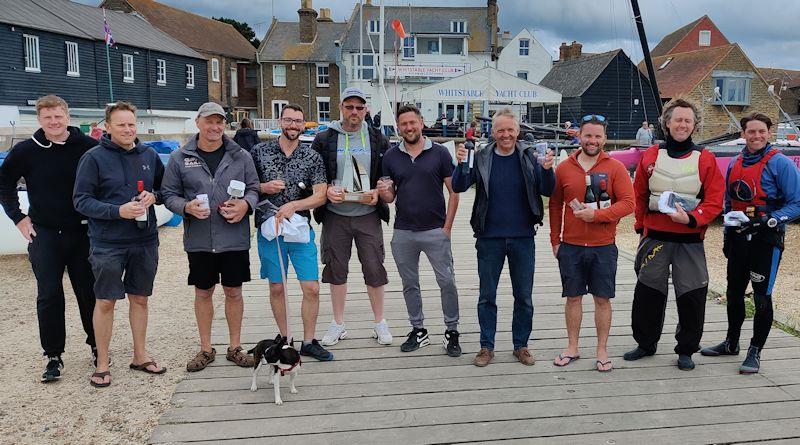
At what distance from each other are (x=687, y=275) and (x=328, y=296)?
3.45 m

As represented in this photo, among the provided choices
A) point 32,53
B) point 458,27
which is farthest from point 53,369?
point 458,27

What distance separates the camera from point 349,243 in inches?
182

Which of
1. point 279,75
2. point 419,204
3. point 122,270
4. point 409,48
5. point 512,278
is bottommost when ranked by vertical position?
point 512,278

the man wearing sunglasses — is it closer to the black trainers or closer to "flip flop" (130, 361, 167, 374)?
the black trainers

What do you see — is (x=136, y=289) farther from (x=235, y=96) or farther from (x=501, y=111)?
(x=235, y=96)

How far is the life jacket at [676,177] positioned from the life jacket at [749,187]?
0.34 m

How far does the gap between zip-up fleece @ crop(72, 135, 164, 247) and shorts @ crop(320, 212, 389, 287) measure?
122 centimetres

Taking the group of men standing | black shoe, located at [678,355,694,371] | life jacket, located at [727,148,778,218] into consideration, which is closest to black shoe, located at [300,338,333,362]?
the group of men standing

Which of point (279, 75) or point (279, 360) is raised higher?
point (279, 75)

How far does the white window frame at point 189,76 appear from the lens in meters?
38.3

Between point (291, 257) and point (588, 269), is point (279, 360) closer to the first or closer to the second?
point (291, 257)

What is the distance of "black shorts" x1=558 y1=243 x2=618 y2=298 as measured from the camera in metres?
4.07

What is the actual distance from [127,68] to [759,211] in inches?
1369

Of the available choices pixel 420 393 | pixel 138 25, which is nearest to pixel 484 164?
pixel 420 393
